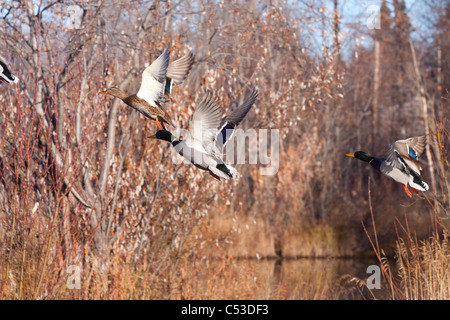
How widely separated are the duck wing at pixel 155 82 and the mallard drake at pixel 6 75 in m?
0.82

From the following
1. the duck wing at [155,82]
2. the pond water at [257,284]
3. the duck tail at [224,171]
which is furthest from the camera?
the pond water at [257,284]

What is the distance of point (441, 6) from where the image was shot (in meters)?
18.6

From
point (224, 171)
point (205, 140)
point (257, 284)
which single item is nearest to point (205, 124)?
point (205, 140)

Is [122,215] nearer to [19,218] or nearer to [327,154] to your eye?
[19,218]

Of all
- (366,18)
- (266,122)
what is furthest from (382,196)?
(266,122)

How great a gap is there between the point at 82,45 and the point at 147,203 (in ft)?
7.12

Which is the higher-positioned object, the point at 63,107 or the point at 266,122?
the point at 266,122

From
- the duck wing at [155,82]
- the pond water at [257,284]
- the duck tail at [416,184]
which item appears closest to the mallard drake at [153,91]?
the duck wing at [155,82]

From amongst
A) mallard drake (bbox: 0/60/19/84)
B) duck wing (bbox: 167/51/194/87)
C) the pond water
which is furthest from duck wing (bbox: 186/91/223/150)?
the pond water

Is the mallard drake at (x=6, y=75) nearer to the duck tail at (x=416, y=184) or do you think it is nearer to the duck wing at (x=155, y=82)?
the duck wing at (x=155, y=82)

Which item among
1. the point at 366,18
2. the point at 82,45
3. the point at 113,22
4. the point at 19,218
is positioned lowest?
the point at 19,218

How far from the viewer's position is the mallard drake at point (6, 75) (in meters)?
3.80

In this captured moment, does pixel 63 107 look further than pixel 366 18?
No

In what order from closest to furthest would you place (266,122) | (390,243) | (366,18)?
(266,122) < (390,243) < (366,18)
